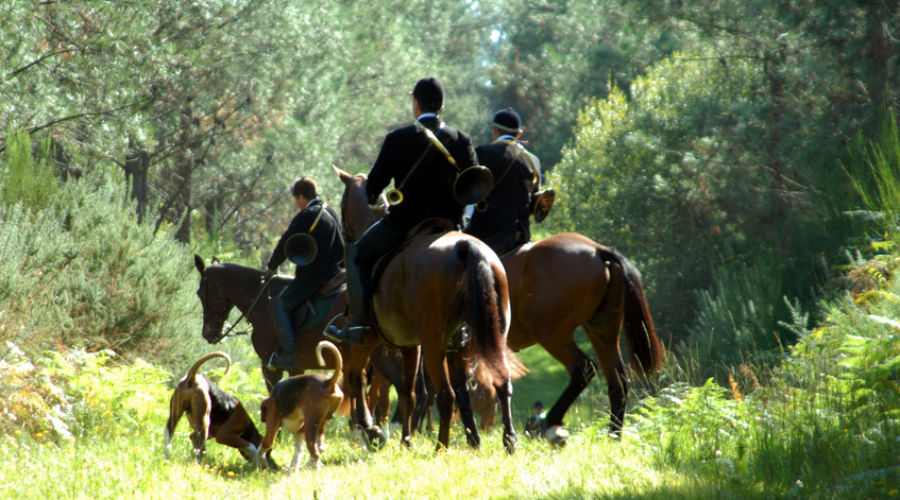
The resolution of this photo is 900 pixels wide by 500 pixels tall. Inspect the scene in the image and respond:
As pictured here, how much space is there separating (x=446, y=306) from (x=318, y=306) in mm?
3942

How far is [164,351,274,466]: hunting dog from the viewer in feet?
27.2

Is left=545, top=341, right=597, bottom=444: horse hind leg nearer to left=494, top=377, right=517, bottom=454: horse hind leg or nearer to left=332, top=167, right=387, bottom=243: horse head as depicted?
left=494, top=377, right=517, bottom=454: horse hind leg

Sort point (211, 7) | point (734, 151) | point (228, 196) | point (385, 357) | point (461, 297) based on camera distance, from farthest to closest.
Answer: point (228, 196) → point (734, 151) → point (211, 7) → point (385, 357) → point (461, 297)

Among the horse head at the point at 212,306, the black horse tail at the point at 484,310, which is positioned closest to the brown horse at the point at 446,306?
the black horse tail at the point at 484,310

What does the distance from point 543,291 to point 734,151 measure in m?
14.9

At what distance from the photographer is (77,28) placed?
16.1 m

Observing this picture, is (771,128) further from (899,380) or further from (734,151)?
(899,380)

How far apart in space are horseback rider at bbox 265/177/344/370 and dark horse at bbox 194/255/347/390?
0.20m

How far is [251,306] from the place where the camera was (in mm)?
12016

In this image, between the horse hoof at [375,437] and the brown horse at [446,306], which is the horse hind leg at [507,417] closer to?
the brown horse at [446,306]

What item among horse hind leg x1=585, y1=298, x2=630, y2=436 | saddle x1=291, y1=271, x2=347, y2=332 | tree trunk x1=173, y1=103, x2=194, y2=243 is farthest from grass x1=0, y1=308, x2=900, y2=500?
tree trunk x1=173, y1=103, x2=194, y2=243

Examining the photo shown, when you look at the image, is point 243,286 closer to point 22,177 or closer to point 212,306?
point 212,306

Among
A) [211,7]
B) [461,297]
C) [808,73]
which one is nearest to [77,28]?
[211,7]

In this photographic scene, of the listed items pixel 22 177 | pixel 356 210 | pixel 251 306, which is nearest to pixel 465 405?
pixel 356 210
